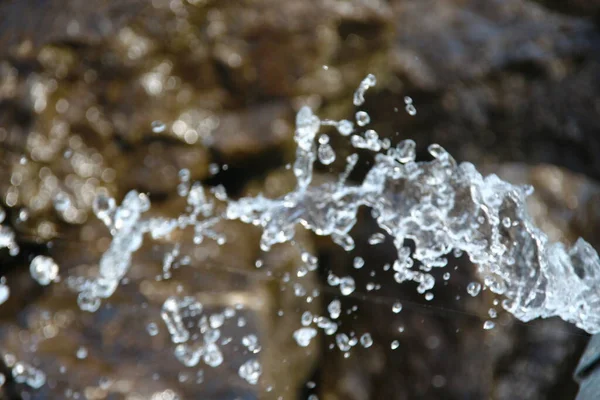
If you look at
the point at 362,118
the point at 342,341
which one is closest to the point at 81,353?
the point at 342,341

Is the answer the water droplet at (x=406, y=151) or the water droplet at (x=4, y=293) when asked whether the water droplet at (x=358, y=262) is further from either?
the water droplet at (x=4, y=293)

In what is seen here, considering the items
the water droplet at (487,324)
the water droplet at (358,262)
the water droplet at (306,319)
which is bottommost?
the water droplet at (306,319)

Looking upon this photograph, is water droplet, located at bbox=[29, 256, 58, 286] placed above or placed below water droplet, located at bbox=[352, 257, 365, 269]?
below

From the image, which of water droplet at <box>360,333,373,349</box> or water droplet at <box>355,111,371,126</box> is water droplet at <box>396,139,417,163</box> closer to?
water droplet at <box>355,111,371,126</box>

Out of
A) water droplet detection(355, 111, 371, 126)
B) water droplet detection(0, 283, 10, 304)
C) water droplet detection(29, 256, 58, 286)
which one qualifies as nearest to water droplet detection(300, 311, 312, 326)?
water droplet detection(355, 111, 371, 126)

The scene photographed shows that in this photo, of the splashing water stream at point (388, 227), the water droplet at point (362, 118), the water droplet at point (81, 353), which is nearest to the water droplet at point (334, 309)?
the splashing water stream at point (388, 227)

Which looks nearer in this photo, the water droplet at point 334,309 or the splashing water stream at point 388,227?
the splashing water stream at point 388,227

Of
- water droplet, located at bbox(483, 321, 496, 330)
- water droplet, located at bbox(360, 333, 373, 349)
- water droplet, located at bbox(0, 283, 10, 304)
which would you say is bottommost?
water droplet, located at bbox(360, 333, 373, 349)

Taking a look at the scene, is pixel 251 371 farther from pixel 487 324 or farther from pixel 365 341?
pixel 487 324

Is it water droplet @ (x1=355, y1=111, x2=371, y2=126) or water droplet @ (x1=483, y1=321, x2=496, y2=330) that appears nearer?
water droplet @ (x1=483, y1=321, x2=496, y2=330)

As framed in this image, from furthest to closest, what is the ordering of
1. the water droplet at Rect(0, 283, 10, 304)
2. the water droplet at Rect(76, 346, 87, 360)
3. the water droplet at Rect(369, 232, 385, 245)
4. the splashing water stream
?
the water droplet at Rect(369, 232, 385, 245) → the water droplet at Rect(0, 283, 10, 304) → the water droplet at Rect(76, 346, 87, 360) → the splashing water stream
